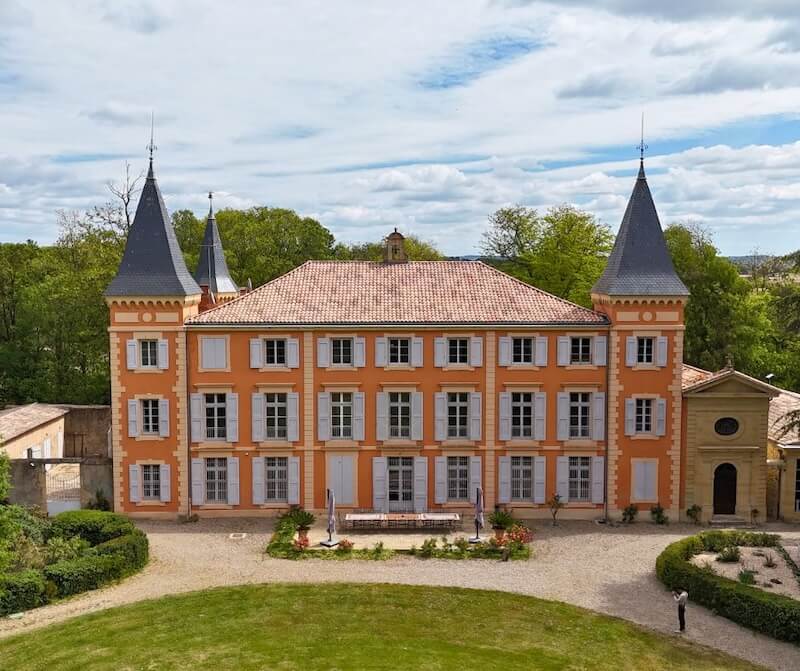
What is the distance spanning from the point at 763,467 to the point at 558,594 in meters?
13.7

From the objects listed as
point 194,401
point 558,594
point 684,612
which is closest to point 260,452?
point 194,401

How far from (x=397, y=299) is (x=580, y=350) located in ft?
27.4

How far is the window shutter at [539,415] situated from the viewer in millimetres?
37812

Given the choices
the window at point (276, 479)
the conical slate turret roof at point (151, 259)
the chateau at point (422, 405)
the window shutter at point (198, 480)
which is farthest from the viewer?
the window at point (276, 479)

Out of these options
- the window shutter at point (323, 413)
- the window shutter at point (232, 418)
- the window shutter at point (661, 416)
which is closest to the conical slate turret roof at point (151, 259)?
the window shutter at point (232, 418)

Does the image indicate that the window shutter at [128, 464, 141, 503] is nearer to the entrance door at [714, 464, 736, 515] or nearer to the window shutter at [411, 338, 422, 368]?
the window shutter at [411, 338, 422, 368]

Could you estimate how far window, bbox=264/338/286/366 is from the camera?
37.5 metres

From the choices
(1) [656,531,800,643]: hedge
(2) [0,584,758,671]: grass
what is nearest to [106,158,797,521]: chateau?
(1) [656,531,800,643]: hedge

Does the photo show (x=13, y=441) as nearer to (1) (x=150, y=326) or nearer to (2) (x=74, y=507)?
(2) (x=74, y=507)

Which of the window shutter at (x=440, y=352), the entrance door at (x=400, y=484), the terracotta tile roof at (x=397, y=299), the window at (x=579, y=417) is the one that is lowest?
the entrance door at (x=400, y=484)

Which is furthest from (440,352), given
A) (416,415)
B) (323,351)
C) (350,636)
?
(350,636)

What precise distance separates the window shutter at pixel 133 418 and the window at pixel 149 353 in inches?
66.3

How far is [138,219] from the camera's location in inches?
1497

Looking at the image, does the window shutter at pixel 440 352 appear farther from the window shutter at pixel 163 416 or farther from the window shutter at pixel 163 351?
the window shutter at pixel 163 416
